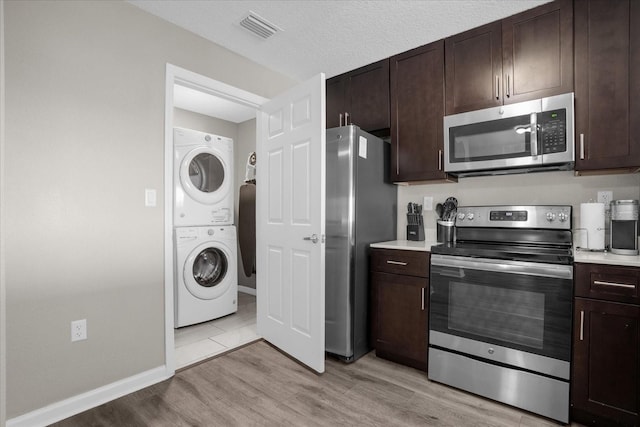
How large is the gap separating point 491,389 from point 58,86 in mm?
3089

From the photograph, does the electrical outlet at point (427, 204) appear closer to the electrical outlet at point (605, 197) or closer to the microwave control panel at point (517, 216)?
the microwave control panel at point (517, 216)

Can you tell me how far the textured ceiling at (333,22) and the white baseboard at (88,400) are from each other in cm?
245

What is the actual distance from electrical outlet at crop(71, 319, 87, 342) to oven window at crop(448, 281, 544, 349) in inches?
88.9

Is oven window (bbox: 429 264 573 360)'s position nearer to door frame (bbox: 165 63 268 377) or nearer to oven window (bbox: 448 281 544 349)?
oven window (bbox: 448 281 544 349)

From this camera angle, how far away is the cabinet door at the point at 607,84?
68.4 inches

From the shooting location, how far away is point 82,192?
184cm

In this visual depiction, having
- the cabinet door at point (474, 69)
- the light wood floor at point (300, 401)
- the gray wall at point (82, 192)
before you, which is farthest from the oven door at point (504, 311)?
the gray wall at point (82, 192)

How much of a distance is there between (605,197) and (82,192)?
10.7 ft

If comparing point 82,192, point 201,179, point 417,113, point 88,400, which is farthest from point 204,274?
point 417,113

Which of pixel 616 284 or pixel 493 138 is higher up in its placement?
pixel 493 138

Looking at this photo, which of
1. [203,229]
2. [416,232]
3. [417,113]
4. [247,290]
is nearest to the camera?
[417,113]

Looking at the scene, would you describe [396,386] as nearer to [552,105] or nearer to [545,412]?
[545,412]

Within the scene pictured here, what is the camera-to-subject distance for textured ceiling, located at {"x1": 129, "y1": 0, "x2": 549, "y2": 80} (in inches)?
79.8

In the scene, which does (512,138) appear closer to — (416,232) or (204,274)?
(416,232)
